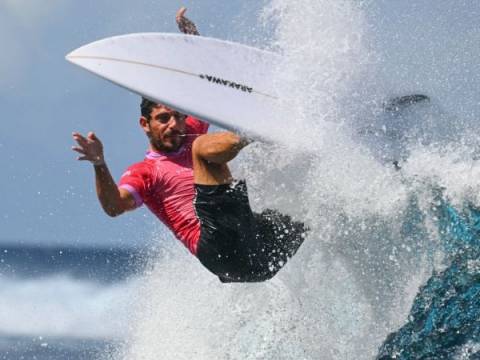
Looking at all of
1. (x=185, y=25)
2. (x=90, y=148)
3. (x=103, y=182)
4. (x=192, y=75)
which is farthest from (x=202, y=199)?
(x=185, y=25)

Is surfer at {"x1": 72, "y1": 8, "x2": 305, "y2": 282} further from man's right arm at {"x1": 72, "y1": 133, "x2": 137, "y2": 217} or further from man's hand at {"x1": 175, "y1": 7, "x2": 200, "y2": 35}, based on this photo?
man's hand at {"x1": 175, "y1": 7, "x2": 200, "y2": 35}

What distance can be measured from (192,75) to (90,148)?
1.46 m

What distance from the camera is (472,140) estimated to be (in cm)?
679

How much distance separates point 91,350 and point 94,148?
8.94 meters

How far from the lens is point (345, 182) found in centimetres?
655

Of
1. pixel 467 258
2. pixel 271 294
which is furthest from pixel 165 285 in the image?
pixel 467 258

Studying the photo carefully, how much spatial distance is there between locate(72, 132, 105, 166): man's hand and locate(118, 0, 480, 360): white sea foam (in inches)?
63.7

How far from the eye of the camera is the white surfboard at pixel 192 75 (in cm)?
663

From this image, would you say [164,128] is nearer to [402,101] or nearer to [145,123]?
[145,123]

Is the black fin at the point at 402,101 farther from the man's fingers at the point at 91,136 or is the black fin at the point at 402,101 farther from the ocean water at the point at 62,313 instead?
the ocean water at the point at 62,313

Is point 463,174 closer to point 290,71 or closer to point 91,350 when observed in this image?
point 290,71

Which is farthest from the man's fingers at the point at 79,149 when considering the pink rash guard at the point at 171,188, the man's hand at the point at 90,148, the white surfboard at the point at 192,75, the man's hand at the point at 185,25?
the man's hand at the point at 185,25

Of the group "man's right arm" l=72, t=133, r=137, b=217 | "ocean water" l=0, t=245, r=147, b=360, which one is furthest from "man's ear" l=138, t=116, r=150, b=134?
"ocean water" l=0, t=245, r=147, b=360

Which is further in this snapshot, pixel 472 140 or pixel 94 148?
pixel 472 140
